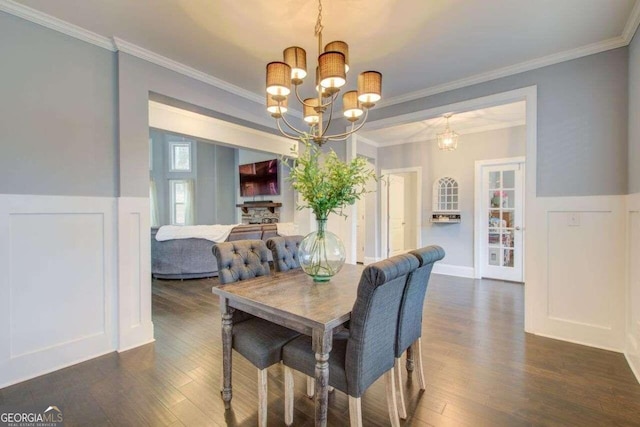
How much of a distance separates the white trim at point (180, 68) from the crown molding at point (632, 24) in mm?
3399

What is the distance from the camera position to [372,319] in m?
1.40

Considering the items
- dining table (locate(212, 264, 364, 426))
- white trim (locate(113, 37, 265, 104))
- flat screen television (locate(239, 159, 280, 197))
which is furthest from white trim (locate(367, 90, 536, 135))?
flat screen television (locate(239, 159, 280, 197))

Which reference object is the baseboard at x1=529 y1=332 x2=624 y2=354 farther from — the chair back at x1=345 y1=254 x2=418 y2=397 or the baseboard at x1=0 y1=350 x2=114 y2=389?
the baseboard at x1=0 y1=350 x2=114 y2=389

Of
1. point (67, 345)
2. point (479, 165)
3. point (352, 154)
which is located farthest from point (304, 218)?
point (67, 345)

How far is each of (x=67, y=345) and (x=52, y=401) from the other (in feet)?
1.80

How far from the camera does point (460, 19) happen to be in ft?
7.38

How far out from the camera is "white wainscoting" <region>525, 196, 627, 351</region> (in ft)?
8.55

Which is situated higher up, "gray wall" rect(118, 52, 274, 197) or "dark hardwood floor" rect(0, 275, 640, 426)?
"gray wall" rect(118, 52, 274, 197)

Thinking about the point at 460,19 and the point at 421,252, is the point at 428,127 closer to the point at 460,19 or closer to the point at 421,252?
the point at 460,19

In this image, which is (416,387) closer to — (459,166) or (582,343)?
(582,343)

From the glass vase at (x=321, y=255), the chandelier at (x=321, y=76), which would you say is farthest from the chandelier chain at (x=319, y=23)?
the glass vase at (x=321, y=255)

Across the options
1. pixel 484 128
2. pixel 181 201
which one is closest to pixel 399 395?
pixel 484 128

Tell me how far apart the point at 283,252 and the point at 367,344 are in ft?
4.05

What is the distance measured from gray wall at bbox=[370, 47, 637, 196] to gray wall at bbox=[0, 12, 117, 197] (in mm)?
3936
